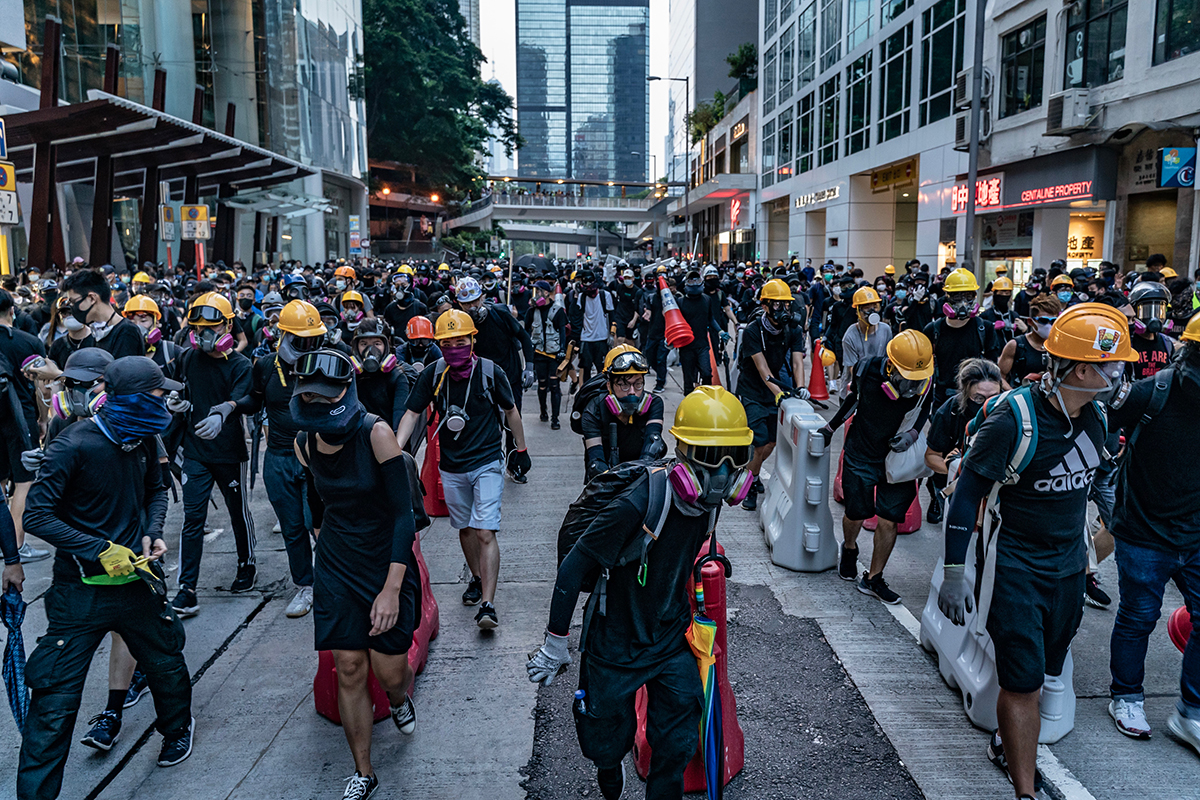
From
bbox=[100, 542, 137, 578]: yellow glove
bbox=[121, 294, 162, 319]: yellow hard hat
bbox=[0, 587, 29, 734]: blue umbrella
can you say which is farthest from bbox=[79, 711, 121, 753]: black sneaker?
bbox=[121, 294, 162, 319]: yellow hard hat

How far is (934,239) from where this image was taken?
2531 centimetres

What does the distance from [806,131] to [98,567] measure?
40.4 metres

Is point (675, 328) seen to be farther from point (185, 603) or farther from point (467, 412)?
point (185, 603)

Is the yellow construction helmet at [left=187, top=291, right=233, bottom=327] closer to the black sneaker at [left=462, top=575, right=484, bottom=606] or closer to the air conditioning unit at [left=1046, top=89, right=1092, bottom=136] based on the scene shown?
the black sneaker at [left=462, top=575, right=484, bottom=606]

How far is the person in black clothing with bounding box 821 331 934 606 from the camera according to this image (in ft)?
18.4

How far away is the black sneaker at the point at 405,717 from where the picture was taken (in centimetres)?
428

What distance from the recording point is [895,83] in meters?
28.2

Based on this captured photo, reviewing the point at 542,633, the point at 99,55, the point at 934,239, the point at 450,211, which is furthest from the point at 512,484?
the point at 450,211

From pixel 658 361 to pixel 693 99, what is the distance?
244ft

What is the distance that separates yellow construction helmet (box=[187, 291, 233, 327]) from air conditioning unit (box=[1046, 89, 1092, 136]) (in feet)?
54.8

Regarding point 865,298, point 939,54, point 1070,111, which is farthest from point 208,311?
point 939,54

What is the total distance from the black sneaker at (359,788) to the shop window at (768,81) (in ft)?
154

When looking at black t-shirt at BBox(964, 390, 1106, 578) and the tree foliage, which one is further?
the tree foliage

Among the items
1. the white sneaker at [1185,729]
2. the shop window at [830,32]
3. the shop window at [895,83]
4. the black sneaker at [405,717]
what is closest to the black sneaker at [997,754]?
the white sneaker at [1185,729]
